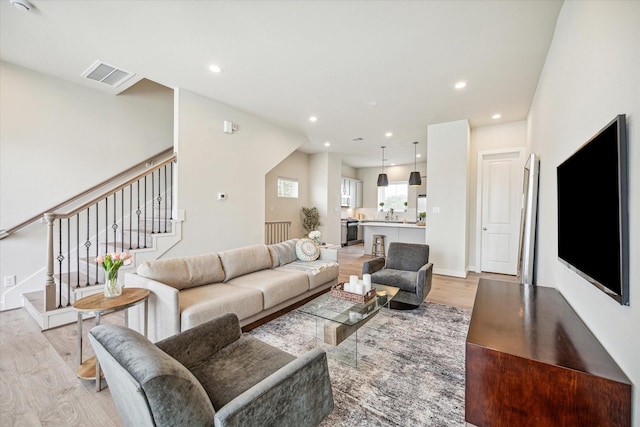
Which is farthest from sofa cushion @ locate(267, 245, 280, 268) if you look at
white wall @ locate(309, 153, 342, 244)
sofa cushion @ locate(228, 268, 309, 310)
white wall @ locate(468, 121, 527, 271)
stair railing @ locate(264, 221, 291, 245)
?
white wall @ locate(309, 153, 342, 244)

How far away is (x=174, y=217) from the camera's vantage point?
3.90 meters

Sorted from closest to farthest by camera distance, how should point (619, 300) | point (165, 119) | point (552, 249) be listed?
point (619, 300), point (552, 249), point (165, 119)

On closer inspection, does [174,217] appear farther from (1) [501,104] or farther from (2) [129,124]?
(1) [501,104]

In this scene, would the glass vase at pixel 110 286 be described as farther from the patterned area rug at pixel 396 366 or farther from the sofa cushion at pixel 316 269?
the sofa cushion at pixel 316 269

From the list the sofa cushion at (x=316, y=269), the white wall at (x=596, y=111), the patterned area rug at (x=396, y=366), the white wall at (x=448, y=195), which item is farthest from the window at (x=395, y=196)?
the white wall at (x=596, y=111)

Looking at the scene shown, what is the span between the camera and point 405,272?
3596mm

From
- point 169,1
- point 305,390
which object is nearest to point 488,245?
Result: point 305,390

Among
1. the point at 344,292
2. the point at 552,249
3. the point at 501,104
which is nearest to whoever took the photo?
the point at 552,249

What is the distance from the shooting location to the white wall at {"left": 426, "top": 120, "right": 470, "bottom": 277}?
491 centimetres

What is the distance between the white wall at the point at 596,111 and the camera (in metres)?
1.01

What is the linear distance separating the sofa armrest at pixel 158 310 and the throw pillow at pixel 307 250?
1947mm

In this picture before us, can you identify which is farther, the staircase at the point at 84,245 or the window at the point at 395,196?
the window at the point at 395,196

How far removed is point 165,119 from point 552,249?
19.5 feet

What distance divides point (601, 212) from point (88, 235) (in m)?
4.28
